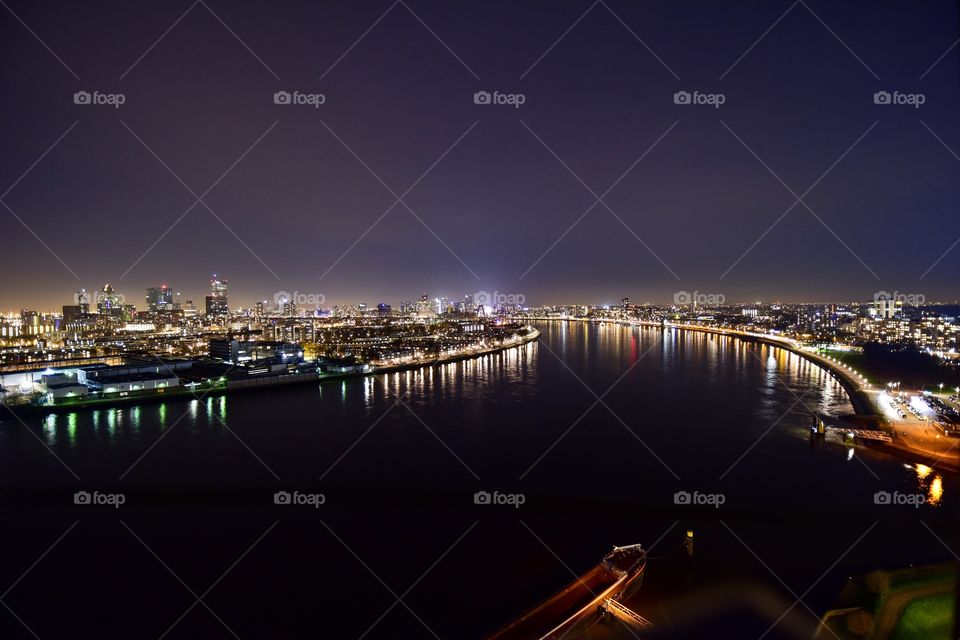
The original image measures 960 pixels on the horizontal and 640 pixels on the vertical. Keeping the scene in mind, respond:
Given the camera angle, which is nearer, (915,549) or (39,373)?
(915,549)

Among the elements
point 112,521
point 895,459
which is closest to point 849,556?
point 895,459

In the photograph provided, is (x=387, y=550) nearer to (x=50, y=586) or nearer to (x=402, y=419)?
(x=50, y=586)

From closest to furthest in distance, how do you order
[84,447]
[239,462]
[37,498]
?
[37,498]
[239,462]
[84,447]
